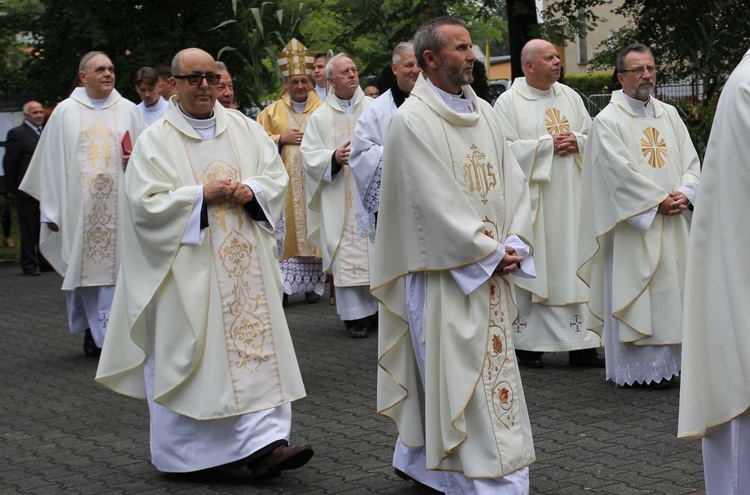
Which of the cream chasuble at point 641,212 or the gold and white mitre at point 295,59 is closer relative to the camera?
the cream chasuble at point 641,212

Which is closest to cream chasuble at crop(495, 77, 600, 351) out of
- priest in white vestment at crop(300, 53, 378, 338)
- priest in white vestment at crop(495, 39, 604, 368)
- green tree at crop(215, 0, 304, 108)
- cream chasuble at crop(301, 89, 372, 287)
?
priest in white vestment at crop(495, 39, 604, 368)

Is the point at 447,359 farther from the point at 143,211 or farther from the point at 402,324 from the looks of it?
the point at 143,211

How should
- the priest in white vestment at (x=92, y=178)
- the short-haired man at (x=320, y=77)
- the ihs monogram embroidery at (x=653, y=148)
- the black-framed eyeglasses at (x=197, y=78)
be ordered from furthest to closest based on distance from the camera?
the short-haired man at (x=320, y=77) → the priest in white vestment at (x=92, y=178) → the ihs monogram embroidery at (x=653, y=148) → the black-framed eyeglasses at (x=197, y=78)

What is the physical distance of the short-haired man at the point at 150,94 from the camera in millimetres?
10844

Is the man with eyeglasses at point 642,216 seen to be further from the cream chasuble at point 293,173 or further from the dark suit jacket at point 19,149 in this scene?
the dark suit jacket at point 19,149

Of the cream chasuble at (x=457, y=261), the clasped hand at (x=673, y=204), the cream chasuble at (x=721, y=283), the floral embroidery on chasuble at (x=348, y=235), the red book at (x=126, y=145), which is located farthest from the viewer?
the floral embroidery on chasuble at (x=348, y=235)

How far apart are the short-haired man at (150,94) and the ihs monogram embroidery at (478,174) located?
5824mm

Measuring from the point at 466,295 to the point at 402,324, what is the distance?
17.9 inches

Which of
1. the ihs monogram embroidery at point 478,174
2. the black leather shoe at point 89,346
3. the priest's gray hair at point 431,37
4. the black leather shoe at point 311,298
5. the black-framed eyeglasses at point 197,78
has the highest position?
the priest's gray hair at point 431,37

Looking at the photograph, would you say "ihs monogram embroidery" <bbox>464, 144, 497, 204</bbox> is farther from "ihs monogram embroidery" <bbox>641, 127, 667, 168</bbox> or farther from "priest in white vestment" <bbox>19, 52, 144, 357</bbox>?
"priest in white vestment" <bbox>19, 52, 144, 357</bbox>

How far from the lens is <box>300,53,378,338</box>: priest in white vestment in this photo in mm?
10930

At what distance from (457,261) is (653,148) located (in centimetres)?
319

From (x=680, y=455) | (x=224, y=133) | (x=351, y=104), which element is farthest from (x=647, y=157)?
(x=351, y=104)

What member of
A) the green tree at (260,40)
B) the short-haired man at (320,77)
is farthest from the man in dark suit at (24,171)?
the short-haired man at (320,77)
